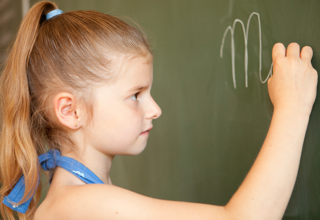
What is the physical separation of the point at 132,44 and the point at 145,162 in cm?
59

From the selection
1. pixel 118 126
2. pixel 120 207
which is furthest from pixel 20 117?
pixel 120 207

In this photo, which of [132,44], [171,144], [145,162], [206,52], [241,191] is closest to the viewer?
[241,191]

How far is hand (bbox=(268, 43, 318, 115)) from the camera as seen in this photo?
1.84 feet

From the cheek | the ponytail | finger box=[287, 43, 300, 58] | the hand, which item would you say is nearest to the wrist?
the hand

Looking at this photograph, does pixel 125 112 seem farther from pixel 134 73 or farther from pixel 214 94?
pixel 214 94

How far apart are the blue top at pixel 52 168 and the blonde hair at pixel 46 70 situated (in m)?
0.02

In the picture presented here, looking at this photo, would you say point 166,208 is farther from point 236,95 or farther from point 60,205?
point 236,95

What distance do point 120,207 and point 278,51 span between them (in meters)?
0.44

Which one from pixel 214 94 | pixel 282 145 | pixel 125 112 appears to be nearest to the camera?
pixel 282 145

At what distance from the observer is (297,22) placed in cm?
60

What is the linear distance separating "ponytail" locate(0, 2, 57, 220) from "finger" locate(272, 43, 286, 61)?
549 mm

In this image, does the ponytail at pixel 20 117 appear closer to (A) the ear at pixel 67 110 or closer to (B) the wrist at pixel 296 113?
(A) the ear at pixel 67 110

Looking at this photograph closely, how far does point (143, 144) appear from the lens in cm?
74

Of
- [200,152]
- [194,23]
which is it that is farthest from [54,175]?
[194,23]
